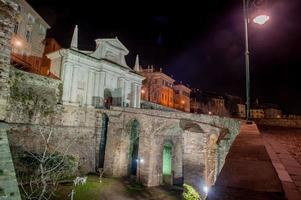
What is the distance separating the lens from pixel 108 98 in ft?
102

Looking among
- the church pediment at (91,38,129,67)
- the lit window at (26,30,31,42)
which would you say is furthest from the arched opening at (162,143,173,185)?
the lit window at (26,30,31,42)

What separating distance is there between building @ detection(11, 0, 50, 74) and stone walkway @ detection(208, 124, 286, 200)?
29779mm

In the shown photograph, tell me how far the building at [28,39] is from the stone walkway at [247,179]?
29779mm

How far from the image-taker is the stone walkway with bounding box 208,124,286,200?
2.97 meters

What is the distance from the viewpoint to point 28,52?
3139 centimetres

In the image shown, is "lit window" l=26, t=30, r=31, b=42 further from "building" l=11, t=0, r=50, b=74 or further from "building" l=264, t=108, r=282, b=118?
"building" l=264, t=108, r=282, b=118

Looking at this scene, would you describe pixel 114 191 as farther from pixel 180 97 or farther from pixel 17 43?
pixel 180 97

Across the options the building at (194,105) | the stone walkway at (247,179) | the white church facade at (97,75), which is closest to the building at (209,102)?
the building at (194,105)

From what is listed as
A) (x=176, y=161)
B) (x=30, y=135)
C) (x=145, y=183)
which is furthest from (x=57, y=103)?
(x=176, y=161)

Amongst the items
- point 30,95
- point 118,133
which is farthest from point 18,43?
point 118,133

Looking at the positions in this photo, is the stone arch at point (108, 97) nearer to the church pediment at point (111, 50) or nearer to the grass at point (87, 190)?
the church pediment at point (111, 50)

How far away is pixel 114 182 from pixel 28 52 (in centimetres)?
2345

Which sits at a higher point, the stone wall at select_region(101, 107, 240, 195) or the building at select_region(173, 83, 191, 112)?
the building at select_region(173, 83, 191, 112)

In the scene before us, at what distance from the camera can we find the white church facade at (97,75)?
25.3 m
